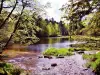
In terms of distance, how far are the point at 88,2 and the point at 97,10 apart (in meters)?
0.51

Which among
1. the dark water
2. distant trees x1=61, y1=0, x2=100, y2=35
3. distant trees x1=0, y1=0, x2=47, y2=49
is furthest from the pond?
the dark water

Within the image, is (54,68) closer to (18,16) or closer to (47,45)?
(18,16)

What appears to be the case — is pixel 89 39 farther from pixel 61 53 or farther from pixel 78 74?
pixel 61 53

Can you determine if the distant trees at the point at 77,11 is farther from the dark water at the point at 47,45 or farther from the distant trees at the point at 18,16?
the dark water at the point at 47,45

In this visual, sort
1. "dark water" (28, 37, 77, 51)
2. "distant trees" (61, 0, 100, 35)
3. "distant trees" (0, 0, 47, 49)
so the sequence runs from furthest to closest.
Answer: "dark water" (28, 37, 77, 51), "distant trees" (0, 0, 47, 49), "distant trees" (61, 0, 100, 35)

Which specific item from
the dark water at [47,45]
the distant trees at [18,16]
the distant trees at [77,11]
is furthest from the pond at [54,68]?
the dark water at [47,45]

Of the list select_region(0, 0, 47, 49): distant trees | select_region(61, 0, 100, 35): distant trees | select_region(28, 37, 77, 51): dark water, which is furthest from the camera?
select_region(28, 37, 77, 51): dark water

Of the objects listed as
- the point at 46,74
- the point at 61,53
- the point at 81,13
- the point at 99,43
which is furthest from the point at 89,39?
the point at 61,53

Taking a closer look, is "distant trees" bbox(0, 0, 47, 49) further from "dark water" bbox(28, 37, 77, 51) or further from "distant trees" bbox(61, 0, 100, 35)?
"dark water" bbox(28, 37, 77, 51)

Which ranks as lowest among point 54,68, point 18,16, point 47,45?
point 47,45

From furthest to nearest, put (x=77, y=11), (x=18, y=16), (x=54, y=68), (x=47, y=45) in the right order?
(x=47, y=45) → (x=54, y=68) → (x=18, y=16) → (x=77, y=11)

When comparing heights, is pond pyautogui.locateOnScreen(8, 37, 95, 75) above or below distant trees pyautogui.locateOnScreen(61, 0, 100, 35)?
below

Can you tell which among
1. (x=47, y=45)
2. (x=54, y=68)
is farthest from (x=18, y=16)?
(x=47, y=45)

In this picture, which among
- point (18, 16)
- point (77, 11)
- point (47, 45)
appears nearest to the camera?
point (77, 11)
